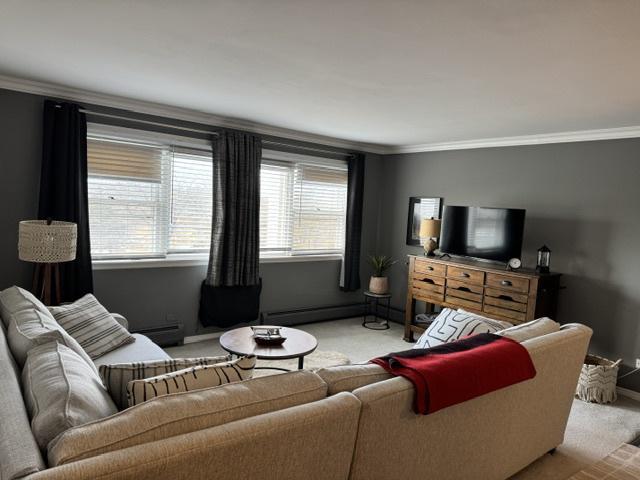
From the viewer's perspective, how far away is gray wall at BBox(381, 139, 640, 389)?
3631 millimetres

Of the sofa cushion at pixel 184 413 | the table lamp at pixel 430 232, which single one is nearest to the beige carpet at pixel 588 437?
the sofa cushion at pixel 184 413

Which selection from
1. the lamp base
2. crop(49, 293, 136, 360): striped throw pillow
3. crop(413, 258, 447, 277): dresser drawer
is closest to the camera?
crop(49, 293, 136, 360): striped throw pillow

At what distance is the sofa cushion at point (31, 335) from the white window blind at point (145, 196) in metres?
1.84

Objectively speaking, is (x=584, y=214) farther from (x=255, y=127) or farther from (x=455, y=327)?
(x=255, y=127)

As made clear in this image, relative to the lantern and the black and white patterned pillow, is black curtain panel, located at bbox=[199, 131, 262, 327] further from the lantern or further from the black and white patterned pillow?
the lantern

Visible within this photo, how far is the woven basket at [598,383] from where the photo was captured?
134 inches

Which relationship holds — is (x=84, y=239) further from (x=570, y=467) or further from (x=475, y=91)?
(x=570, y=467)

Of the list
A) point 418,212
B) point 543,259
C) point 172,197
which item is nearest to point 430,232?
point 418,212

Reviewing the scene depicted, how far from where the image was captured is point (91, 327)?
2.73m

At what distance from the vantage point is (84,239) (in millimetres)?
3629

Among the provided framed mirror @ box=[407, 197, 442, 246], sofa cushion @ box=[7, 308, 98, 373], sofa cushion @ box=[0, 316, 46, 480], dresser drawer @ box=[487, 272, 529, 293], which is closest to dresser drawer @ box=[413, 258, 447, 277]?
dresser drawer @ box=[487, 272, 529, 293]

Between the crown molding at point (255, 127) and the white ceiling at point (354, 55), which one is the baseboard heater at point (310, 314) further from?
the white ceiling at point (354, 55)

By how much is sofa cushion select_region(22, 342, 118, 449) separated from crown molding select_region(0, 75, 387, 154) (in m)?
2.55

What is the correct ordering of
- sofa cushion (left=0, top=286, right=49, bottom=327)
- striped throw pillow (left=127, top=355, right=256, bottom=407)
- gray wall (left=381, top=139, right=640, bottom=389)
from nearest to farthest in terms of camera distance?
striped throw pillow (left=127, top=355, right=256, bottom=407)
sofa cushion (left=0, top=286, right=49, bottom=327)
gray wall (left=381, top=139, right=640, bottom=389)
